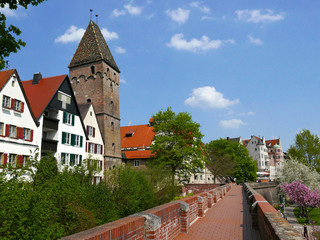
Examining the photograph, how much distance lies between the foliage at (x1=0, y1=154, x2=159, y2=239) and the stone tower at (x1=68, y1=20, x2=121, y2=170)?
85.9 ft

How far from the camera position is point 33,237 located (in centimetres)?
639

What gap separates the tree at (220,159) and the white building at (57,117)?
28.9 meters

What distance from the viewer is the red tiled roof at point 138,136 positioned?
55781mm

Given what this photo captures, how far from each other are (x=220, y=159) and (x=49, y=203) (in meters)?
56.7

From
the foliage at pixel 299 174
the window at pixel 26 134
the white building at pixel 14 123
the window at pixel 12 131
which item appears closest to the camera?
the white building at pixel 14 123

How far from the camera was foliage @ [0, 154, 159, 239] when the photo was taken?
6.36 metres

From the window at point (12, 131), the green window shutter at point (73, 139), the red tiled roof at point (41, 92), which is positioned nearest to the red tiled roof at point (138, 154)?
the green window shutter at point (73, 139)

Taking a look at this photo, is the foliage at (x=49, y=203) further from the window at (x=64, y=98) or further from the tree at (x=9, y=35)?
the window at (x=64, y=98)

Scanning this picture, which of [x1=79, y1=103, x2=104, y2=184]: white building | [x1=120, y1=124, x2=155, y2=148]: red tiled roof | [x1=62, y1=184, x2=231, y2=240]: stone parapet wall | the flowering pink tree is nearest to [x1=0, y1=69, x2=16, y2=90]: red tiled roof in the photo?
[x1=79, y1=103, x2=104, y2=184]: white building

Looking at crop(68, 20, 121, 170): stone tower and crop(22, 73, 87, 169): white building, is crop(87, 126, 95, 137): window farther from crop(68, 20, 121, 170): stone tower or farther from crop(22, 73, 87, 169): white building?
crop(68, 20, 121, 170): stone tower

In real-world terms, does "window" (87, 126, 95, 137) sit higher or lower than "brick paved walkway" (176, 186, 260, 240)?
higher

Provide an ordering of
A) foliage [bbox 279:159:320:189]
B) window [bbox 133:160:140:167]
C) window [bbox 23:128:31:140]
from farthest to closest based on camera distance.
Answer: window [bbox 133:160:140:167] → foliage [bbox 279:159:320:189] → window [bbox 23:128:31:140]

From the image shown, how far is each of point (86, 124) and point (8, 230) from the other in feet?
103

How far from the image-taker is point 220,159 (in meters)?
61.8
